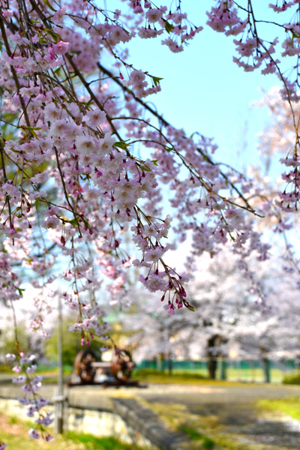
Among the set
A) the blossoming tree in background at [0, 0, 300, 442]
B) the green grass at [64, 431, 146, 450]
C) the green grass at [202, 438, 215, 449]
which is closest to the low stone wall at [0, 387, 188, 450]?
the green grass at [64, 431, 146, 450]

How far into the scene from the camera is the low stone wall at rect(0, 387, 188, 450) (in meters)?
4.14

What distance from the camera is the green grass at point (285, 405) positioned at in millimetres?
6857

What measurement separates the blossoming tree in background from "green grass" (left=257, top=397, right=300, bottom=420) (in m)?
4.68

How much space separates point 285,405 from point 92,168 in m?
7.50

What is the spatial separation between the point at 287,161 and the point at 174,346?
15.6 metres

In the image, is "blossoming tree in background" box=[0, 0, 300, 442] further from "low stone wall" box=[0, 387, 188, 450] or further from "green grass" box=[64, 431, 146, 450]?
"green grass" box=[64, 431, 146, 450]

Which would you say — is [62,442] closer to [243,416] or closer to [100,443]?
[100,443]

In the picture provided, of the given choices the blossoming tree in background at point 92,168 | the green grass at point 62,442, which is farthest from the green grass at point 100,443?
the blossoming tree in background at point 92,168

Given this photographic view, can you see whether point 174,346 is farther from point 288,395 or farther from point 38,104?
point 38,104

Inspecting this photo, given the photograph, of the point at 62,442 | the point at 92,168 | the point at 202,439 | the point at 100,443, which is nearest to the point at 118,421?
the point at 100,443

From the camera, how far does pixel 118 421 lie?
5.53 metres

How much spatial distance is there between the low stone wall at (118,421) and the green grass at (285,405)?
104 inches

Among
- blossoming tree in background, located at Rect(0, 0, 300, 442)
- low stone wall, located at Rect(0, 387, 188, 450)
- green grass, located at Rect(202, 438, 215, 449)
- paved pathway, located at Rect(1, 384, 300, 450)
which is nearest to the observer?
blossoming tree in background, located at Rect(0, 0, 300, 442)

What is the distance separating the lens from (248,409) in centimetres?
747
